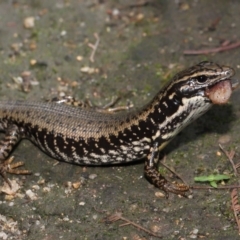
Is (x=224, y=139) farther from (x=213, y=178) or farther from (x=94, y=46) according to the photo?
(x=94, y=46)

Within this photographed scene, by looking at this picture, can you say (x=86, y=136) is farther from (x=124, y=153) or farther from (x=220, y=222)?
(x=220, y=222)

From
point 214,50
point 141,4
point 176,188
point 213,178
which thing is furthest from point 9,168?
point 141,4

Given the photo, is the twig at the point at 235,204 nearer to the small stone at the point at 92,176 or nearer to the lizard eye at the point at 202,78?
the lizard eye at the point at 202,78

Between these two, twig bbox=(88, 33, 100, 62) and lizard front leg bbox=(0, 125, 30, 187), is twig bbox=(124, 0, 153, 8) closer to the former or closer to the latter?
twig bbox=(88, 33, 100, 62)

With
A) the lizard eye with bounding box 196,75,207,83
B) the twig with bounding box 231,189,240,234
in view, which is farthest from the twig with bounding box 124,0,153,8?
the twig with bounding box 231,189,240,234

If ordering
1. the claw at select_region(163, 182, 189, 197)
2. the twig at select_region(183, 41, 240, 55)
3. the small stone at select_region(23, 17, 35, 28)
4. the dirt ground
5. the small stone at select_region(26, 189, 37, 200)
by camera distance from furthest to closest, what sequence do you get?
1. the small stone at select_region(23, 17, 35, 28)
2. the twig at select_region(183, 41, 240, 55)
3. the small stone at select_region(26, 189, 37, 200)
4. the claw at select_region(163, 182, 189, 197)
5. the dirt ground

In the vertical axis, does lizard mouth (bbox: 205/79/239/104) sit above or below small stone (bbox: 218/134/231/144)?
above

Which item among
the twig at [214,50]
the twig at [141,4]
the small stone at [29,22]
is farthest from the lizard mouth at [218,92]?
the small stone at [29,22]
